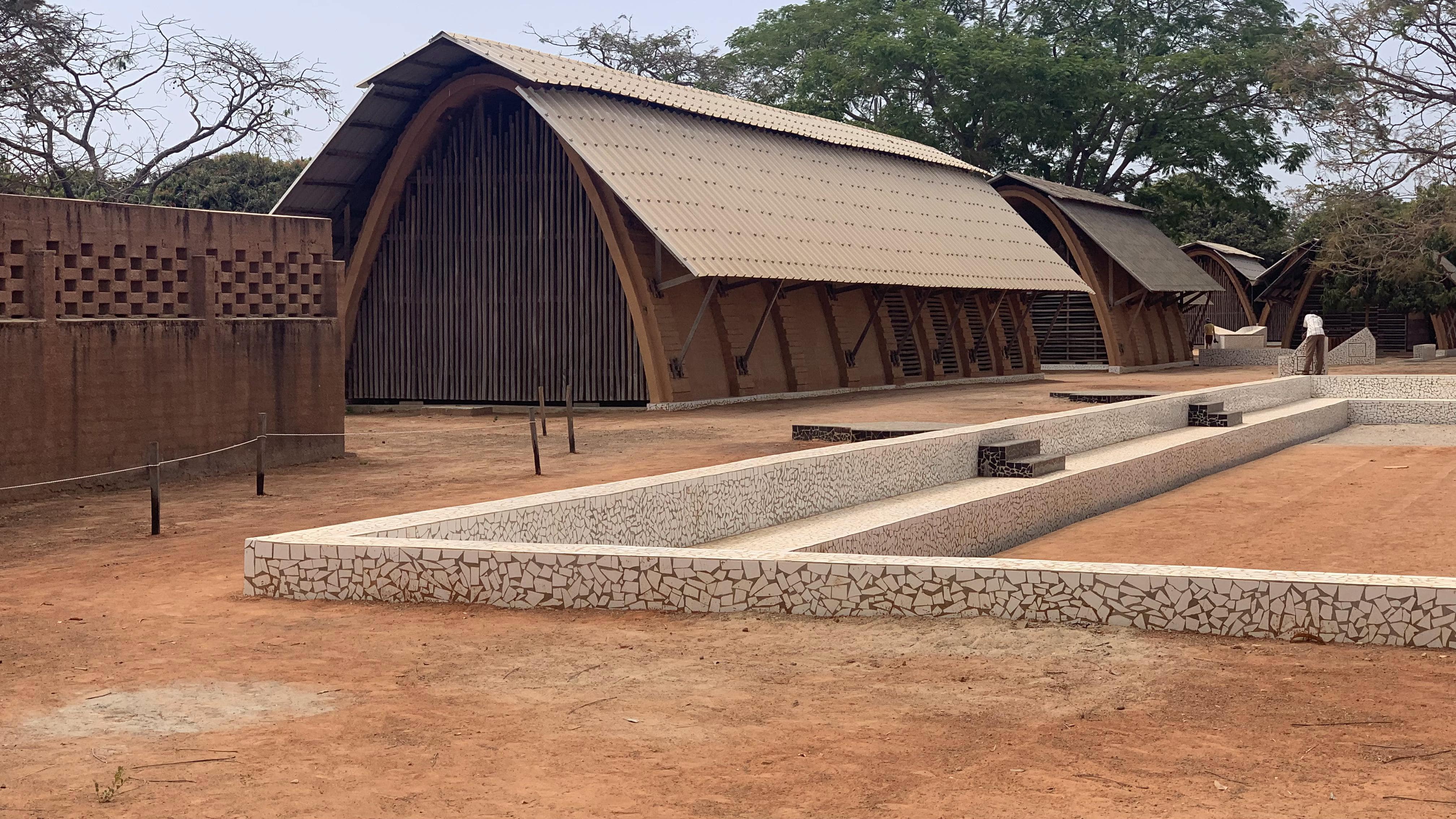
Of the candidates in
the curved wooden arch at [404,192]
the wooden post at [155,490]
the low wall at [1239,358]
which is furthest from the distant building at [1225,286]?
the wooden post at [155,490]

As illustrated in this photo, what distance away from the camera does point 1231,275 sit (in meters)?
55.2

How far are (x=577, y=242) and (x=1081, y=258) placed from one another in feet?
64.6

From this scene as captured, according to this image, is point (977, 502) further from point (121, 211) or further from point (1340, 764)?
point (121, 211)

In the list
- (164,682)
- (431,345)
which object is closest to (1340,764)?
(164,682)

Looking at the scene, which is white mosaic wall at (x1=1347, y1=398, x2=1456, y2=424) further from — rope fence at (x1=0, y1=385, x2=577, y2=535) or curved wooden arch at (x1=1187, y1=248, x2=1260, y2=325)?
curved wooden arch at (x1=1187, y1=248, x2=1260, y2=325)

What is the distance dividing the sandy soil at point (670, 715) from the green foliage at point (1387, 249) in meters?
31.7

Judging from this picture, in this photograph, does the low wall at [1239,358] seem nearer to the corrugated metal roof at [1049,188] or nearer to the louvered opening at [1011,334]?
the corrugated metal roof at [1049,188]

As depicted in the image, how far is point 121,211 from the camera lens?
45.0 ft

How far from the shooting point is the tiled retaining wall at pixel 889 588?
267 inches

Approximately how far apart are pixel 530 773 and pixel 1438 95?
36.8m

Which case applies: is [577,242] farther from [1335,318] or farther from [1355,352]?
[1335,318]

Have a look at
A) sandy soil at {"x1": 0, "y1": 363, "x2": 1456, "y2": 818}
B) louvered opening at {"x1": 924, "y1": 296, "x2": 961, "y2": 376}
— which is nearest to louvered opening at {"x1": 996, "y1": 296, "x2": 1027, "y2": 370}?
louvered opening at {"x1": 924, "y1": 296, "x2": 961, "y2": 376}

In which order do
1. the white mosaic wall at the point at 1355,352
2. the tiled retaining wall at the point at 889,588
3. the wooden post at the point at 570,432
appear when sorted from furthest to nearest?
the white mosaic wall at the point at 1355,352, the wooden post at the point at 570,432, the tiled retaining wall at the point at 889,588

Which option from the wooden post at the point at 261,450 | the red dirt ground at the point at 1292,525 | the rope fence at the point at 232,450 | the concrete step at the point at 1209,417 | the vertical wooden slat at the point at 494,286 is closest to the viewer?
the rope fence at the point at 232,450
